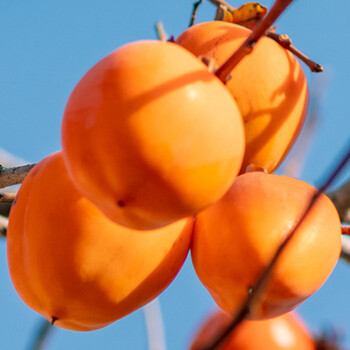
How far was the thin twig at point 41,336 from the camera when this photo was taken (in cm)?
121

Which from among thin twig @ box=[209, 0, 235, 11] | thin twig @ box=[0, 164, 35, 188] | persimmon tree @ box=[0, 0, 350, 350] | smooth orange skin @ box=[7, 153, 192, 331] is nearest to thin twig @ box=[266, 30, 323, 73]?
persimmon tree @ box=[0, 0, 350, 350]

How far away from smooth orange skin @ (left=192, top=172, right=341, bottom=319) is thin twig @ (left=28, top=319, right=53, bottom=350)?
1.08 feet

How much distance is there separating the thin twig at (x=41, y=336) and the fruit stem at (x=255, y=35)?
0.59 meters

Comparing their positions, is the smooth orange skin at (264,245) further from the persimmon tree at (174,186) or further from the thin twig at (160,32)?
the thin twig at (160,32)

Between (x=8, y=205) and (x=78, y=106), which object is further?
(x=8, y=205)

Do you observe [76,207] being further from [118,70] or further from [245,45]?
[245,45]

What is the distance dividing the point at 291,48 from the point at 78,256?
703 millimetres

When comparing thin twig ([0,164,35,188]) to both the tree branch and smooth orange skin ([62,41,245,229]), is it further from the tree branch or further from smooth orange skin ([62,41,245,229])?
the tree branch

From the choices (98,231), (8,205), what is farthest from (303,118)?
(8,205)

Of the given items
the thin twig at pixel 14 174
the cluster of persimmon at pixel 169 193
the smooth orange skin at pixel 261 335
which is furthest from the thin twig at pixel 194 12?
the smooth orange skin at pixel 261 335

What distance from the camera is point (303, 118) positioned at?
149 cm

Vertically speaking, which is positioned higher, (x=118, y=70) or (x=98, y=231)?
(x=118, y=70)

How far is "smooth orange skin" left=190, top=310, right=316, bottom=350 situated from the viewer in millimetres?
1133

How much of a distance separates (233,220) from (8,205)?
0.86 m
